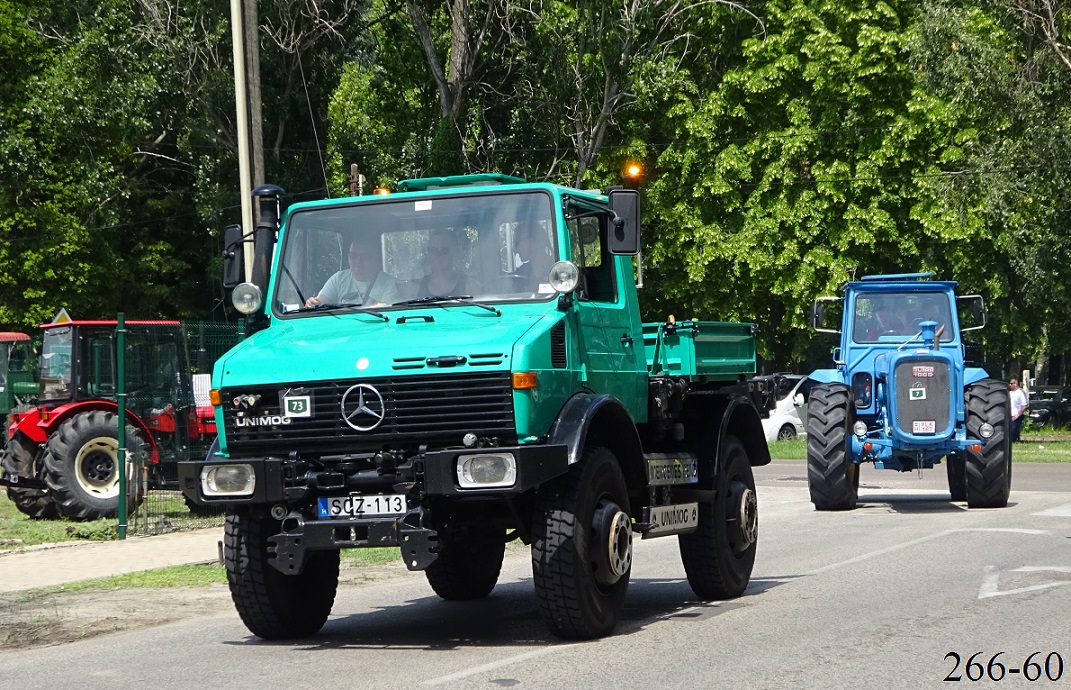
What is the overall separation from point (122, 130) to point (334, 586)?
33657mm

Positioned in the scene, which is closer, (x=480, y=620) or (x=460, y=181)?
(x=460, y=181)

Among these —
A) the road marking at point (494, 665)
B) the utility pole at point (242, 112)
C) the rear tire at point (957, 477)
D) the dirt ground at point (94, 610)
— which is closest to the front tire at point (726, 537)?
the road marking at point (494, 665)

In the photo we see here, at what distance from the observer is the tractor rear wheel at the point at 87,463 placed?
19.4m

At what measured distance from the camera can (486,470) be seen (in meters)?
8.66

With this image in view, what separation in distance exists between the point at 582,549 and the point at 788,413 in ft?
113

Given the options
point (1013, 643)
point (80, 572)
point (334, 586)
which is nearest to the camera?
point (1013, 643)

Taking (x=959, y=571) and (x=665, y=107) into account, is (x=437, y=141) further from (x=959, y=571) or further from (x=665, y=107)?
(x=959, y=571)

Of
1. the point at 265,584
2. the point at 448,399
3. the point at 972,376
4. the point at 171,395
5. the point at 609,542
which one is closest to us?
the point at 448,399

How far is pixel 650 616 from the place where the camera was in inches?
421

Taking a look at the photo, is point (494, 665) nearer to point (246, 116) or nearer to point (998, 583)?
point (998, 583)

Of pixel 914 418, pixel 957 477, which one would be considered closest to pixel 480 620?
pixel 914 418

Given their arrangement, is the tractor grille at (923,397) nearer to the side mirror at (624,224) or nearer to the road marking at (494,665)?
the side mirror at (624,224)

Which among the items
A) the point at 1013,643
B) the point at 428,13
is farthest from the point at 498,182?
the point at 428,13

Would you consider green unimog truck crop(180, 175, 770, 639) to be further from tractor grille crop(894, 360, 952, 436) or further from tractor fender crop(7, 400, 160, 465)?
tractor fender crop(7, 400, 160, 465)
